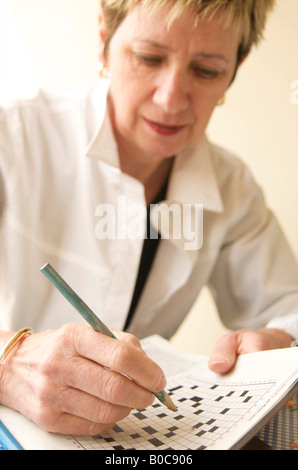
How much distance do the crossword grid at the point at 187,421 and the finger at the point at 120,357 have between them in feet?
0.16

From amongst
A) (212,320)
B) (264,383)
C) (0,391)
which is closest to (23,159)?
(0,391)

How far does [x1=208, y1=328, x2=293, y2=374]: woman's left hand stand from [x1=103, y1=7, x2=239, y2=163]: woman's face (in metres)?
0.32

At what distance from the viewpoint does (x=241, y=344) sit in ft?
1.74

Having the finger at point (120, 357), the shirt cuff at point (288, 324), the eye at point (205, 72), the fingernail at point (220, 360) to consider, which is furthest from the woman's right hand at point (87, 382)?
the eye at point (205, 72)

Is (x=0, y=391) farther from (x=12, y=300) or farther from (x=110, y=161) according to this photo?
(x=110, y=161)

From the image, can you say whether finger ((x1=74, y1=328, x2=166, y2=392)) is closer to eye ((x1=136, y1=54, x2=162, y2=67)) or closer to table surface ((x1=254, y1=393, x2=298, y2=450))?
table surface ((x1=254, y1=393, x2=298, y2=450))

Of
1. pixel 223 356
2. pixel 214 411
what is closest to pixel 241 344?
pixel 223 356

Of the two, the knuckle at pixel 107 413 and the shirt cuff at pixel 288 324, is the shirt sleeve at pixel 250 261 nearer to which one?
the shirt cuff at pixel 288 324

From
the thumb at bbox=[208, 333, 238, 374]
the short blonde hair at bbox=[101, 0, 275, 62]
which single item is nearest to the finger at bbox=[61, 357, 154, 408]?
the thumb at bbox=[208, 333, 238, 374]

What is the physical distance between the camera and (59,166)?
0.66m

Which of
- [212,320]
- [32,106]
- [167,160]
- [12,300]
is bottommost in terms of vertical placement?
[212,320]

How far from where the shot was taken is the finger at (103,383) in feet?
1.10

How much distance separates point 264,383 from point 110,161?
401 millimetres

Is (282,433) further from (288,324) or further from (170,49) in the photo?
(170,49)
